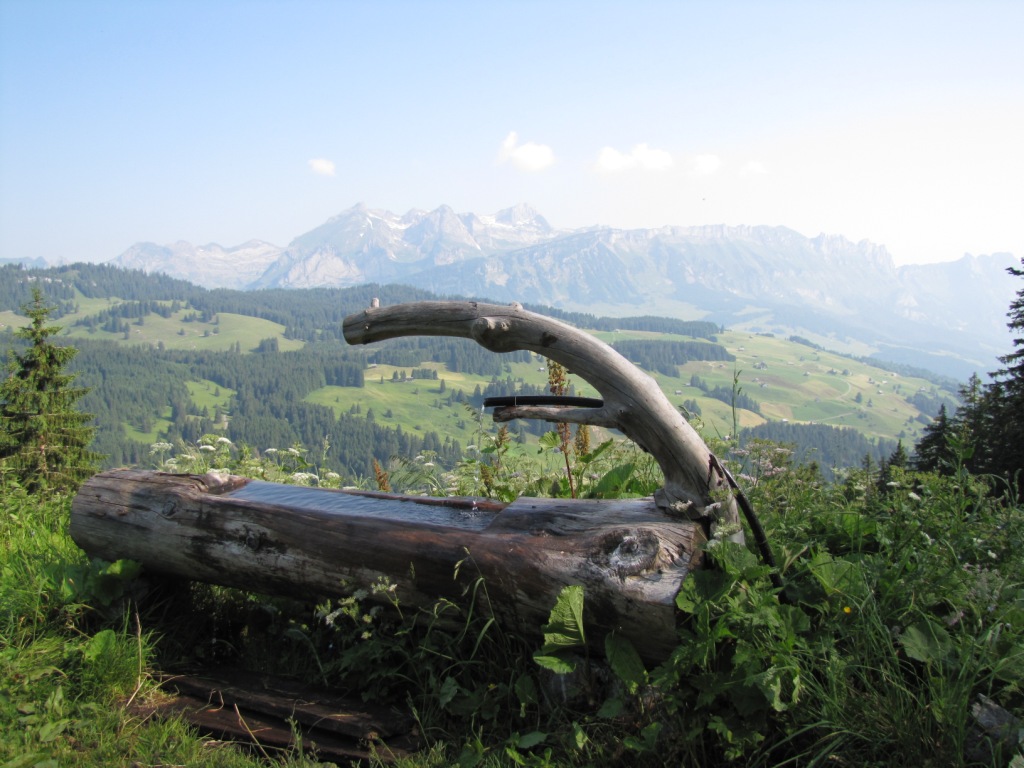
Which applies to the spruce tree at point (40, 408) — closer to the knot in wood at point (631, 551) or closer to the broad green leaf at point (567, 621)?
→ the broad green leaf at point (567, 621)

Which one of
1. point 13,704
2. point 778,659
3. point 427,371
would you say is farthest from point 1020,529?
point 427,371

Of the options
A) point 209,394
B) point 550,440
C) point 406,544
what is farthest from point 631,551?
point 209,394

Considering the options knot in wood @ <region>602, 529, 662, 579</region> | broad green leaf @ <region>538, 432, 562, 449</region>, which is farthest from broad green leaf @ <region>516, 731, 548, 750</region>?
broad green leaf @ <region>538, 432, 562, 449</region>

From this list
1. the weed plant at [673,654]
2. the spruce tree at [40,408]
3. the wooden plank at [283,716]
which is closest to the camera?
the weed plant at [673,654]

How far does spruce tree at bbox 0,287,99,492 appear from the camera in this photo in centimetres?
1661

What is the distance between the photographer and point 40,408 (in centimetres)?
1744

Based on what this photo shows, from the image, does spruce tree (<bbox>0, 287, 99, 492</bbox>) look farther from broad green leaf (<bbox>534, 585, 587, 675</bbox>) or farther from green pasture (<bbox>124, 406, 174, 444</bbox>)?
green pasture (<bbox>124, 406, 174, 444</bbox>)

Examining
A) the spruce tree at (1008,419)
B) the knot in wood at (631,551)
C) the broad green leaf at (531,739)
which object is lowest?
the spruce tree at (1008,419)

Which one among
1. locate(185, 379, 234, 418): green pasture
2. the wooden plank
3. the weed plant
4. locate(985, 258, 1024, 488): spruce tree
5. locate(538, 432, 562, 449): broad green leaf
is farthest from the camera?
locate(185, 379, 234, 418): green pasture

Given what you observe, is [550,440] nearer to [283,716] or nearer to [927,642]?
[283,716]

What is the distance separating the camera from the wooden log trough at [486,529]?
10.2 feet

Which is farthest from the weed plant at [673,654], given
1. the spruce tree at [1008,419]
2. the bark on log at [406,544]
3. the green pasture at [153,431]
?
the green pasture at [153,431]

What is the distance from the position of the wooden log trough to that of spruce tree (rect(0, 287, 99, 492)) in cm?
1464

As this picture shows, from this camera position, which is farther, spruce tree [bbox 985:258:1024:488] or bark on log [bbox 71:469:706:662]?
spruce tree [bbox 985:258:1024:488]
